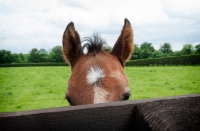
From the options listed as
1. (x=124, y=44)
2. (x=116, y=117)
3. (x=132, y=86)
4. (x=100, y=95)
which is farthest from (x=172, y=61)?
(x=116, y=117)

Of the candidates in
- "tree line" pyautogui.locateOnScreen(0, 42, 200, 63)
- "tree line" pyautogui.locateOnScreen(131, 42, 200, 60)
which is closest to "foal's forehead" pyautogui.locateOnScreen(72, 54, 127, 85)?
"tree line" pyautogui.locateOnScreen(0, 42, 200, 63)

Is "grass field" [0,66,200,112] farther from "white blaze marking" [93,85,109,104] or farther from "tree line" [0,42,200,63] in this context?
"white blaze marking" [93,85,109,104]

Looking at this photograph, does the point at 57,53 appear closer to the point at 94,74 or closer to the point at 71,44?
the point at 71,44

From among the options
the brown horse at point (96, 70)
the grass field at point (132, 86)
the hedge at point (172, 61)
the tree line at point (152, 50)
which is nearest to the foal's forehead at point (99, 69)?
the brown horse at point (96, 70)

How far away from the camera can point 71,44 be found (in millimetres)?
1601

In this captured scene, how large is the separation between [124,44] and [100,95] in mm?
Answer: 758

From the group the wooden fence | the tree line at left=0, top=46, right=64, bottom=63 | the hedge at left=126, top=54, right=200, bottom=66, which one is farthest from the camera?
the hedge at left=126, top=54, right=200, bottom=66

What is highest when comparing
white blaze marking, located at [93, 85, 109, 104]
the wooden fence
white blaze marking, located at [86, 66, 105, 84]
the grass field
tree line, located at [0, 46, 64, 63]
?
tree line, located at [0, 46, 64, 63]

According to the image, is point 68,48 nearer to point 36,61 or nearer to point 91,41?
point 91,41

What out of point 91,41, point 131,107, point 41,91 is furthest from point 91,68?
point 41,91

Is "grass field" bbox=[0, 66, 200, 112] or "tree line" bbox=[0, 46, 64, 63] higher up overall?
"tree line" bbox=[0, 46, 64, 63]

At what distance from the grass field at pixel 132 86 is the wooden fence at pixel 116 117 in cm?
225

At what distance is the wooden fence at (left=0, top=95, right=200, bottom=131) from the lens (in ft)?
1.34

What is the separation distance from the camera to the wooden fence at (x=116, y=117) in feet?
1.34
